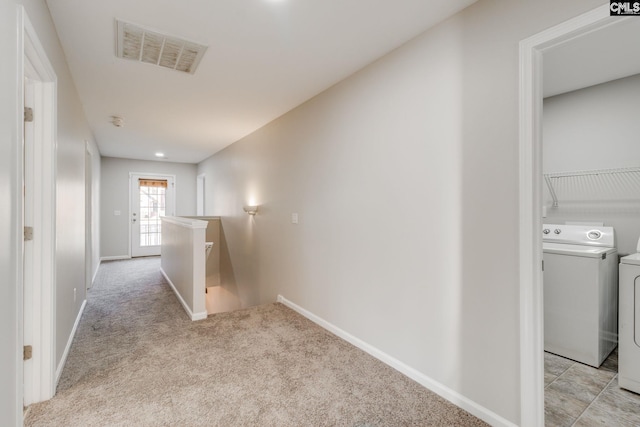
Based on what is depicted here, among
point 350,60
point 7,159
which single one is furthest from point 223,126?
point 7,159

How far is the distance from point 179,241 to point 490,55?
12.8 feet

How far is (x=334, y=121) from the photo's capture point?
2.96m

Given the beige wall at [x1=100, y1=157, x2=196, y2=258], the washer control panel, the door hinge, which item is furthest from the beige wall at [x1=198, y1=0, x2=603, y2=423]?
the beige wall at [x1=100, y1=157, x2=196, y2=258]

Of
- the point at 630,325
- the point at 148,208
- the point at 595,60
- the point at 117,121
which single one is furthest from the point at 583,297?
the point at 148,208

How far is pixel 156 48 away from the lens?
2322 mm

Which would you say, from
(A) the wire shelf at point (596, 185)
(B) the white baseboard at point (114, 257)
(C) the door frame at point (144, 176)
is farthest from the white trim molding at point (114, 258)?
(A) the wire shelf at point (596, 185)

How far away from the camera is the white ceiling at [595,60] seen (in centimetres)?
196

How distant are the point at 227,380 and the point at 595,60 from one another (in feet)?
11.6

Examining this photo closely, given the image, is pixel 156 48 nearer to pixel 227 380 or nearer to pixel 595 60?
pixel 227 380

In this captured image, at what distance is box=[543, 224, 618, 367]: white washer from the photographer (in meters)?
2.38

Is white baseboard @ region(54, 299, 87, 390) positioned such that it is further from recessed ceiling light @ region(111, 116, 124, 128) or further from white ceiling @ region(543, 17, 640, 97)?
white ceiling @ region(543, 17, 640, 97)

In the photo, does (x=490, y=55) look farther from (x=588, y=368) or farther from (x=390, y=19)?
(x=588, y=368)

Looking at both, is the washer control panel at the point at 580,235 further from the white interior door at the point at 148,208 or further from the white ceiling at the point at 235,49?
the white interior door at the point at 148,208

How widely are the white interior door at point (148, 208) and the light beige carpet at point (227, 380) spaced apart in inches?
185
